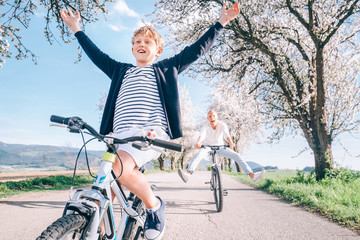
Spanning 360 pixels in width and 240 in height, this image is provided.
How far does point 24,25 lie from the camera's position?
349 inches

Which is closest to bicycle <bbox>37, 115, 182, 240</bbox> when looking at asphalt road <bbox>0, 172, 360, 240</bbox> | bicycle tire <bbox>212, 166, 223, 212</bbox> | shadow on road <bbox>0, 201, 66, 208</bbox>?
asphalt road <bbox>0, 172, 360, 240</bbox>

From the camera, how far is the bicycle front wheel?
4.90 m

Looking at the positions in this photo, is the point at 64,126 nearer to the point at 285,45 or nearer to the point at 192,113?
the point at 285,45

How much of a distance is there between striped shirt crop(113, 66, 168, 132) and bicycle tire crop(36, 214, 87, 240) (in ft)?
2.89

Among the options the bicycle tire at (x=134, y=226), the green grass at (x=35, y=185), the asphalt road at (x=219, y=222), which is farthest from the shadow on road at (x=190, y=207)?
the green grass at (x=35, y=185)

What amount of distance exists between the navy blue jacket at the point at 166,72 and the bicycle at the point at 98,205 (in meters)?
0.60

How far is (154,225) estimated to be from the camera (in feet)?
6.59

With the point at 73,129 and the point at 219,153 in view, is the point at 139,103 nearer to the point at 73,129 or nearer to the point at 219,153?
the point at 73,129

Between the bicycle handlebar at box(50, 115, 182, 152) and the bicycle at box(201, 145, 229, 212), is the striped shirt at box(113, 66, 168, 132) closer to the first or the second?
the bicycle handlebar at box(50, 115, 182, 152)

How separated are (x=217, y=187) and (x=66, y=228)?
4106mm

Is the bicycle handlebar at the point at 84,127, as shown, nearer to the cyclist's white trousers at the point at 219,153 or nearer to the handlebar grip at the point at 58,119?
the handlebar grip at the point at 58,119

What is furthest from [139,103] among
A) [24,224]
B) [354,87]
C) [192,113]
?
[192,113]

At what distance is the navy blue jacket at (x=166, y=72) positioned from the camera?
2.29 metres

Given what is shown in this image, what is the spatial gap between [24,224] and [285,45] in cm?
1132
